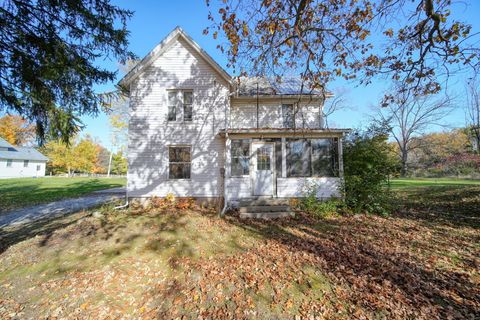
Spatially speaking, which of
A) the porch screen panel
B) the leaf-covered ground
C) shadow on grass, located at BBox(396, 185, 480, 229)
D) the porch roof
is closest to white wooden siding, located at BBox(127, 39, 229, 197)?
the porch roof

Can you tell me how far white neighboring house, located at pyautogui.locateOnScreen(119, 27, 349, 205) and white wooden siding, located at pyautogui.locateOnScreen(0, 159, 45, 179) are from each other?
4064 cm

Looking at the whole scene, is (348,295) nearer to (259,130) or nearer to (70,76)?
(259,130)

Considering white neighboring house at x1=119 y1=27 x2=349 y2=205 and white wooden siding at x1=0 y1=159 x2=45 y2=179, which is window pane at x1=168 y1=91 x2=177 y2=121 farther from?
white wooden siding at x1=0 y1=159 x2=45 y2=179

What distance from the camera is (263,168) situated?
10.7m

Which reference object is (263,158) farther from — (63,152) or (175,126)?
(63,152)

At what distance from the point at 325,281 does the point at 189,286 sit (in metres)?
2.87

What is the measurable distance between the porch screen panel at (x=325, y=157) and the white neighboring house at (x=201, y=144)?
0.15ft

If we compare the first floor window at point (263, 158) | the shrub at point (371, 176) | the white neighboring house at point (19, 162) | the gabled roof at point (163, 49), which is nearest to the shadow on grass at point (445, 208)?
the shrub at point (371, 176)

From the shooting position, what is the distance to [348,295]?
162 inches

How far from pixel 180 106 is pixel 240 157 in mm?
3972

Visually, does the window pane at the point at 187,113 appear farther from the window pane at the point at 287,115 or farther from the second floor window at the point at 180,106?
the window pane at the point at 287,115

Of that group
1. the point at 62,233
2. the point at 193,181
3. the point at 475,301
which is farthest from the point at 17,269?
the point at 475,301

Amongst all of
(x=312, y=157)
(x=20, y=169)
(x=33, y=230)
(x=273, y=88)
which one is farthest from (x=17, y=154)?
(x=312, y=157)

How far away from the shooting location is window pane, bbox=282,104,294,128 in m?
12.3
